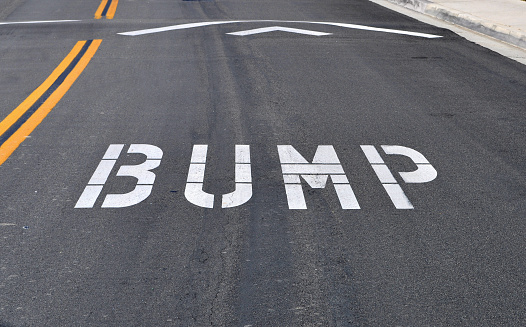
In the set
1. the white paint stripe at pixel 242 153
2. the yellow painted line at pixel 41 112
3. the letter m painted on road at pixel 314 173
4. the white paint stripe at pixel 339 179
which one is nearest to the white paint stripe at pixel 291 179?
the letter m painted on road at pixel 314 173

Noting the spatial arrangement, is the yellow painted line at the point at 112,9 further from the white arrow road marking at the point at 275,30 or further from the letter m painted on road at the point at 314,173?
the letter m painted on road at the point at 314,173

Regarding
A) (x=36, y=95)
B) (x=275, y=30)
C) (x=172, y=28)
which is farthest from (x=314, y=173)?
(x=172, y=28)

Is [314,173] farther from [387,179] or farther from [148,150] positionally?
[148,150]

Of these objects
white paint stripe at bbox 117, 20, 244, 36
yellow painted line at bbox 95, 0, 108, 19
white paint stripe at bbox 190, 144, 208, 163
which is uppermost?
white paint stripe at bbox 190, 144, 208, 163

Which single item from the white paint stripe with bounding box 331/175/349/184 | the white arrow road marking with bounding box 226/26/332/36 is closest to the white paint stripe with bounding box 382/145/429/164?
the white paint stripe with bounding box 331/175/349/184

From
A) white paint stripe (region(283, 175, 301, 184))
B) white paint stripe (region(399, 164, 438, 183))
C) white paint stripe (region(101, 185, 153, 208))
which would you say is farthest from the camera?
white paint stripe (region(399, 164, 438, 183))

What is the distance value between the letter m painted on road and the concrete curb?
7038 millimetres

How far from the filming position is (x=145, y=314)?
12.0 feet

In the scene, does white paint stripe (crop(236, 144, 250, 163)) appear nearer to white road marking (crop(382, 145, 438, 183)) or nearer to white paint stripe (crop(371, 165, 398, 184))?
white paint stripe (crop(371, 165, 398, 184))

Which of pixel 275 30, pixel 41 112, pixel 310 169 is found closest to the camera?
pixel 310 169

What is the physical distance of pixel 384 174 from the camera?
576cm

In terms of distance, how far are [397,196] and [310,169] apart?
2.89 feet

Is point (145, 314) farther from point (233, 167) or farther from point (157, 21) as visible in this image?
point (157, 21)

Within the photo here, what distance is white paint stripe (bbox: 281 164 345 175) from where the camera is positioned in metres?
5.77
